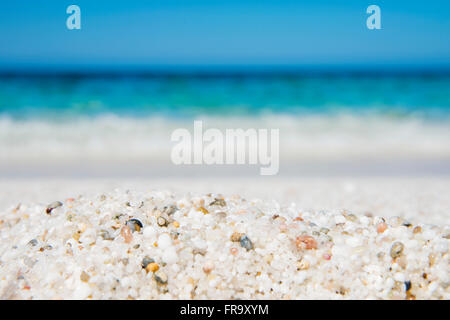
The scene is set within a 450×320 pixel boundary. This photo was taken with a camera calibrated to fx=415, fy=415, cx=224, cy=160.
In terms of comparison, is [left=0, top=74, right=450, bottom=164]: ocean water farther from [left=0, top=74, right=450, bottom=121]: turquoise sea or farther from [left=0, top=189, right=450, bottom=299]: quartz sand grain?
[left=0, top=189, right=450, bottom=299]: quartz sand grain

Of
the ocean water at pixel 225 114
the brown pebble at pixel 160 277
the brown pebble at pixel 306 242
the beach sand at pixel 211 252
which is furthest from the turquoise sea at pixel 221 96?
the brown pebble at pixel 160 277

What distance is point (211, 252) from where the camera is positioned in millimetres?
1827

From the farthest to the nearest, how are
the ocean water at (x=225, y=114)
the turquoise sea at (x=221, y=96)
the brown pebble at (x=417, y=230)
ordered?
the turquoise sea at (x=221, y=96)
the ocean water at (x=225, y=114)
the brown pebble at (x=417, y=230)

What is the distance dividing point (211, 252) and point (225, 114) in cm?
993

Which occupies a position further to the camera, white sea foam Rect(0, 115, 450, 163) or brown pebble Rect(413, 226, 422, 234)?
white sea foam Rect(0, 115, 450, 163)

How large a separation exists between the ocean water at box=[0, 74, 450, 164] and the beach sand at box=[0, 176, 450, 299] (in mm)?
4312

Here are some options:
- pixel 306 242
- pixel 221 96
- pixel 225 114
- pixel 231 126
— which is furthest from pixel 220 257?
pixel 221 96

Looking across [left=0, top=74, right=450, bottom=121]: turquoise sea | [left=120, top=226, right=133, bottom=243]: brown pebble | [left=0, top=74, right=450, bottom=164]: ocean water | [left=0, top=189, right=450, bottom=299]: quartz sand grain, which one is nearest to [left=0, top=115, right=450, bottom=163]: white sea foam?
[left=0, top=74, right=450, bottom=164]: ocean water

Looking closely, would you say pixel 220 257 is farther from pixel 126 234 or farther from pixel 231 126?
pixel 231 126

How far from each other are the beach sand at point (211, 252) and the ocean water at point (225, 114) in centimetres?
431

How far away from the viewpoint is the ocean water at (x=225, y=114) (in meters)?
7.17

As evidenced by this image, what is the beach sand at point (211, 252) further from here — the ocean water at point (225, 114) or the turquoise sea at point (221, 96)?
the turquoise sea at point (221, 96)

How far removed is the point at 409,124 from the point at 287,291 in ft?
29.4

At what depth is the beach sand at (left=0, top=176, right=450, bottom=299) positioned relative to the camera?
5.56ft
